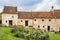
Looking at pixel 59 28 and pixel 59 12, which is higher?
pixel 59 12

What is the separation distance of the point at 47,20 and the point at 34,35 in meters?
29.4

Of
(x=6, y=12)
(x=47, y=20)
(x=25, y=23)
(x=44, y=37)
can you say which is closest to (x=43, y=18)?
(x=47, y=20)

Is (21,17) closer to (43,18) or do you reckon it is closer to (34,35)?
(43,18)

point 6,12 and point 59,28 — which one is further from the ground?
point 6,12

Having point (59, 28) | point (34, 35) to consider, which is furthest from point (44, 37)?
point (59, 28)

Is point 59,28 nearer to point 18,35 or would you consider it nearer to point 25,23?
point 25,23

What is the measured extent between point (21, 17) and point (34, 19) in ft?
14.8

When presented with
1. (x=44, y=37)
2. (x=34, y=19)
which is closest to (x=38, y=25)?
(x=34, y=19)

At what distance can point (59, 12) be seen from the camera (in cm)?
8162

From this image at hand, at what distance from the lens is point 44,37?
51.8 meters

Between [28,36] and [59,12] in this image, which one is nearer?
[28,36]

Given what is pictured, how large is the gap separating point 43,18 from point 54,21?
388 centimetres

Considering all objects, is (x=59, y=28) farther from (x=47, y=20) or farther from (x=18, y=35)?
(x=18, y=35)

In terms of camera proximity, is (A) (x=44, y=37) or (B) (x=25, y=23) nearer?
(A) (x=44, y=37)
